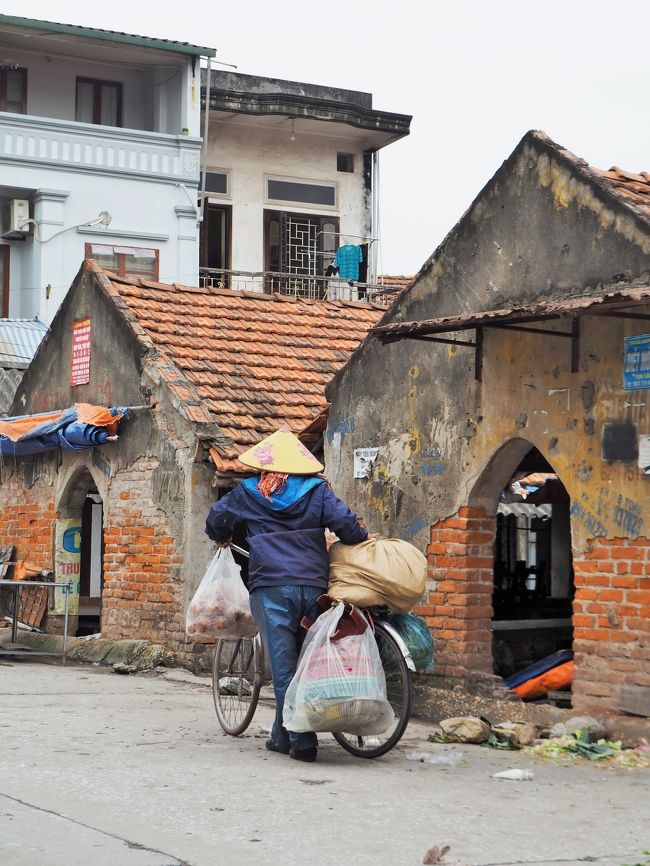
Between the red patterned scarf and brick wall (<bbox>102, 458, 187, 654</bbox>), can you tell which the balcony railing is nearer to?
brick wall (<bbox>102, 458, 187, 654</bbox>)

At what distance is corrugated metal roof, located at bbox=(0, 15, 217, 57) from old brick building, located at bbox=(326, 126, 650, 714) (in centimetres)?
1931

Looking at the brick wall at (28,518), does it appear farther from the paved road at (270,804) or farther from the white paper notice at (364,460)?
the paved road at (270,804)

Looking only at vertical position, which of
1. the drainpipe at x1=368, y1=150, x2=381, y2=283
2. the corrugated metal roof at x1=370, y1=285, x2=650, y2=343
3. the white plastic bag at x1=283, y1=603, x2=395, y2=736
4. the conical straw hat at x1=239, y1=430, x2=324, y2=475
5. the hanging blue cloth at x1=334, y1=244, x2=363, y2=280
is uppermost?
the drainpipe at x1=368, y1=150, x2=381, y2=283

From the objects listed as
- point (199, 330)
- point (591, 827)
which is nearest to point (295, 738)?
point (591, 827)

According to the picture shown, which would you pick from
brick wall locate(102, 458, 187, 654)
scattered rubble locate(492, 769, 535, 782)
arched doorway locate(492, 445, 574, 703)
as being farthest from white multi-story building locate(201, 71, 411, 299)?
scattered rubble locate(492, 769, 535, 782)

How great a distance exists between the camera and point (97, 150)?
30219 millimetres

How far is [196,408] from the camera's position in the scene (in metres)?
13.9

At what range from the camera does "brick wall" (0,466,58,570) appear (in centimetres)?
1658

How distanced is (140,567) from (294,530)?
20.4ft

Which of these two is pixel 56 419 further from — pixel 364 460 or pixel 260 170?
pixel 260 170

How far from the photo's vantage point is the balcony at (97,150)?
2931cm

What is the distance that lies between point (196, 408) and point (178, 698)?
10.8 feet

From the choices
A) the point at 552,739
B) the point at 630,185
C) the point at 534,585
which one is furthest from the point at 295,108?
the point at 552,739

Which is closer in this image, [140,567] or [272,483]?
[272,483]
